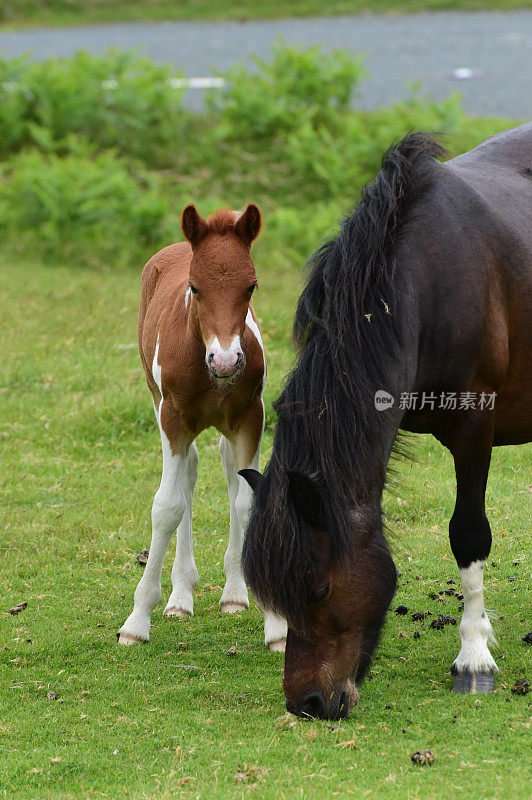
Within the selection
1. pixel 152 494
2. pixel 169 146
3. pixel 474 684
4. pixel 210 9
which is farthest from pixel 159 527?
pixel 210 9

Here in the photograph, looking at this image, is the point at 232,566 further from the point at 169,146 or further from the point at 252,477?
the point at 169,146

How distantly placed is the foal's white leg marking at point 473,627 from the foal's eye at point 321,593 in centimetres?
102

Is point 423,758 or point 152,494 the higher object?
point 423,758

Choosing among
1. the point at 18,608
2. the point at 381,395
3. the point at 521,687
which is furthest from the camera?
the point at 18,608

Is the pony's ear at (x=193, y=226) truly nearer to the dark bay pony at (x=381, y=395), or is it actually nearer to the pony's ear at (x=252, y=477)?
the dark bay pony at (x=381, y=395)

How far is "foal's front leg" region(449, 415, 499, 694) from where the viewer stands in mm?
4434

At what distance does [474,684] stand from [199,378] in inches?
75.6

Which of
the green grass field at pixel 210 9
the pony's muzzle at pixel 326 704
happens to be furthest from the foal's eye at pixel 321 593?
the green grass field at pixel 210 9

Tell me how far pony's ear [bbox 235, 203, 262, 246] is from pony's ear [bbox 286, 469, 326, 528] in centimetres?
Result: 129

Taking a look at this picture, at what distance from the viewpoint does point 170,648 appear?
5137 mm

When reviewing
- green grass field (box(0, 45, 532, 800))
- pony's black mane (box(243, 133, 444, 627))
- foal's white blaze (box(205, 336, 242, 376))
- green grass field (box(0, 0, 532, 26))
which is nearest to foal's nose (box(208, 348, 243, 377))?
foal's white blaze (box(205, 336, 242, 376))

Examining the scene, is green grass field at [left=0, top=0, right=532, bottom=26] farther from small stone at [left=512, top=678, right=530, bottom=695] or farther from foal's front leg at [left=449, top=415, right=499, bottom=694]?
small stone at [left=512, top=678, right=530, bottom=695]

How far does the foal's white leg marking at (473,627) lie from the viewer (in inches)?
178

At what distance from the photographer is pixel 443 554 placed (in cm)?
610
